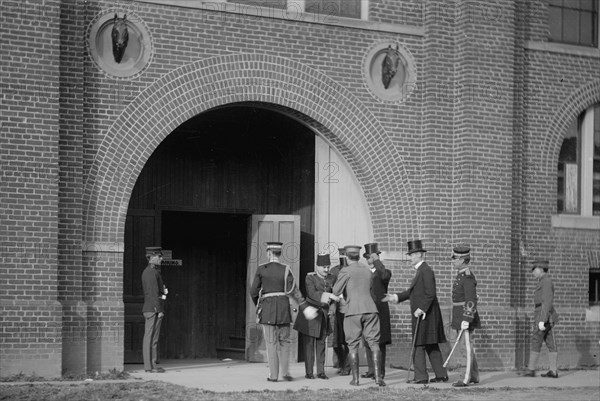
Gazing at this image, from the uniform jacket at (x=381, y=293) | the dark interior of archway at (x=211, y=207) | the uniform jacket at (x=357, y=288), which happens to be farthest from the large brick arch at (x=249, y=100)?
the uniform jacket at (x=357, y=288)

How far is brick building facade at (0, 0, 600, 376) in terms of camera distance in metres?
15.0

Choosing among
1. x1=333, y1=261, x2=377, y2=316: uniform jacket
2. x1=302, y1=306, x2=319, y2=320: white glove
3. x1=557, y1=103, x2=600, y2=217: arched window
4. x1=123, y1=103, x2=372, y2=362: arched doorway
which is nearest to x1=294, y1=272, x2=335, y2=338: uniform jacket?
x1=302, y1=306, x2=319, y2=320: white glove

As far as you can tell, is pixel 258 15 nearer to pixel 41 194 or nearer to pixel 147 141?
pixel 147 141

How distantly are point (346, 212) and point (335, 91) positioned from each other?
6.76ft

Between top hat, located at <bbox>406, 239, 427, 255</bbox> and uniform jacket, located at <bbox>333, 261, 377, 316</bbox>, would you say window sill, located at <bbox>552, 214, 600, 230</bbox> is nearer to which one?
top hat, located at <bbox>406, 239, 427, 255</bbox>

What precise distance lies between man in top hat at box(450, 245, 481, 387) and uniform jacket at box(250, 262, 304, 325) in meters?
2.33

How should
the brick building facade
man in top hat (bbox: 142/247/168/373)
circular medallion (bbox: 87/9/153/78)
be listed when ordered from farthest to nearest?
1. man in top hat (bbox: 142/247/168/373)
2. circular medallion (bbox: 87/9/153/78)
3. the brick building facade

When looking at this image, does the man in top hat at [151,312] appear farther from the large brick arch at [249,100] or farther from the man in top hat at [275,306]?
the man in top hat at [275,306]

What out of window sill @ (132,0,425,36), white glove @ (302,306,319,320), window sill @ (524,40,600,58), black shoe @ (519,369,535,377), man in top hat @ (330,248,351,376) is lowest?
black shoe @ (519,369,535,377)

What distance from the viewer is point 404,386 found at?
49.2 feet

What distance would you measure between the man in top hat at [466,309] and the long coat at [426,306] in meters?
0.33

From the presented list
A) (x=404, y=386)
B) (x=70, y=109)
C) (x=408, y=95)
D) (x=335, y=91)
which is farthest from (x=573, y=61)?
(x=70, y=109)

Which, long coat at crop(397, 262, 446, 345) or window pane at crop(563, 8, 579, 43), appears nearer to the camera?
long coat at crop(397, 262, 446, 345)

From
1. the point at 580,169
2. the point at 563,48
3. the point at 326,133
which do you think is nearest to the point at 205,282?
the point at 326,133
